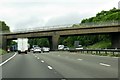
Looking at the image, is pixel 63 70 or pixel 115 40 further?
pixel 115 40

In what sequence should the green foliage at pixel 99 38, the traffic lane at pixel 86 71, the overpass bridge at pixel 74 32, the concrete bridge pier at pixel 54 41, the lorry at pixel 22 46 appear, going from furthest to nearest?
1. the green foliage at pixel 99 38
2. the concrete bridge pier at pixel 54 41
3. the overpass bridge at pixel 74 32
4. the lorry at pixel 22 46
5. the traffic lane at pixel 86 71

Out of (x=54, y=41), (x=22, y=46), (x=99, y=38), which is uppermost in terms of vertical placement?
(x=99, y=38)

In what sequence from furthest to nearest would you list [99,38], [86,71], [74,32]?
[99,38] < [74,32] < [86,71]

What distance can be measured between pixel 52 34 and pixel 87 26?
40.2ft

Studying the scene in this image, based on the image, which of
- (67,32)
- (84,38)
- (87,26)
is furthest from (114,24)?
(84,38)

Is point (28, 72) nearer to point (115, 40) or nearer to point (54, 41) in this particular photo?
point (115, 40)

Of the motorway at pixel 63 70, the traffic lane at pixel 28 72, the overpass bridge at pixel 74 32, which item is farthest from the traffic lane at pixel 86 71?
the overpass bridge at pixel 74 32

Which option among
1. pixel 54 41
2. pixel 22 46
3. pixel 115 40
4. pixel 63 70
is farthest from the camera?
pixel 54 41

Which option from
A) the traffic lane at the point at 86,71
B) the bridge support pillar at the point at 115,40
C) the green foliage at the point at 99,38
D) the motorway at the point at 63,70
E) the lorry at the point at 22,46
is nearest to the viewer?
the traffic lane at the point at 86,71

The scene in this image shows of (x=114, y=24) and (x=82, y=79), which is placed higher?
(x=114, y=24)

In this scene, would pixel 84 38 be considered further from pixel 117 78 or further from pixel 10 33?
pixel 117 78

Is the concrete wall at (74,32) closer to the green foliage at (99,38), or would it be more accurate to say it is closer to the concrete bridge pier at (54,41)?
the concrete bridge pier at (54,41)

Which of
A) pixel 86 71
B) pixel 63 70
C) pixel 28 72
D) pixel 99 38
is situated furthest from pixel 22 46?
pixel 99 38

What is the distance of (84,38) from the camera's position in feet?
467
